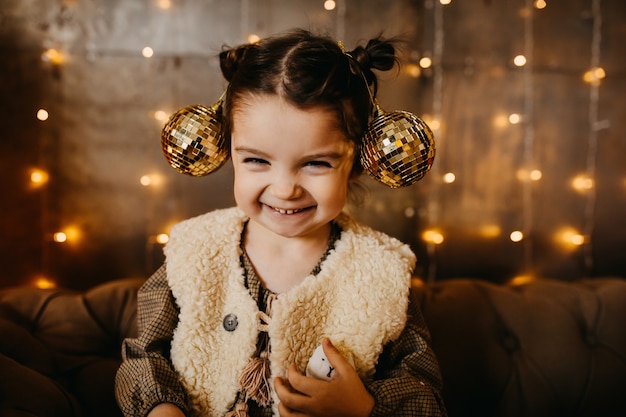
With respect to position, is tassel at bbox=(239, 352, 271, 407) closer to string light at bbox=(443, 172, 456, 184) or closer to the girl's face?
the girl's face

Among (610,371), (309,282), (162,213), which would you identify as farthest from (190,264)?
(610,371)

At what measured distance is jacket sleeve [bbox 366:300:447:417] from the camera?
86 cm

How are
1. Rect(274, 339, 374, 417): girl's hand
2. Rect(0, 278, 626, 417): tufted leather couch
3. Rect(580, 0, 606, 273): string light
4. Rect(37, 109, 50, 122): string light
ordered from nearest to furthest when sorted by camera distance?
1. Rect(274, 339, 374, 417): girl's hand
2. Rect(0, 278, 626, 417): tufted leather couch
3. Rect(37, 109, 50, 122): string light
4. Rect(580, 0, 606, 273): string light

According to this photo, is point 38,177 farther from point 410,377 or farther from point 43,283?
point 410,377

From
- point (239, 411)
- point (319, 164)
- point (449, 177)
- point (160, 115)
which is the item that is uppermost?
point (160, 115)

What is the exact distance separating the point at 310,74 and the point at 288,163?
0.16 metres

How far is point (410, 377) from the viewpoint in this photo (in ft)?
2.98

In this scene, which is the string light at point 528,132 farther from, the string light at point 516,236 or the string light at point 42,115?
the string light at point 42,115

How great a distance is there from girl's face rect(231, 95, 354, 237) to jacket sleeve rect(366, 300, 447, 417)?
1.09ft

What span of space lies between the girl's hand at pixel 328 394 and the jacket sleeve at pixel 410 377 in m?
0.04

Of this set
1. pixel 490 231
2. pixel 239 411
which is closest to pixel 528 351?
pixel 490 231

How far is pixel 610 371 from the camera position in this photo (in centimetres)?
126

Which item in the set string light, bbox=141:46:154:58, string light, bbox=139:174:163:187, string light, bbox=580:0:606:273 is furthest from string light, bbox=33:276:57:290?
string light, bbox=580:0:606:273

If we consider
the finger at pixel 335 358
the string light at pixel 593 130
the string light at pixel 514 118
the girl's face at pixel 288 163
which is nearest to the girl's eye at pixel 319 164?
the girl's face at pixel 288 163
